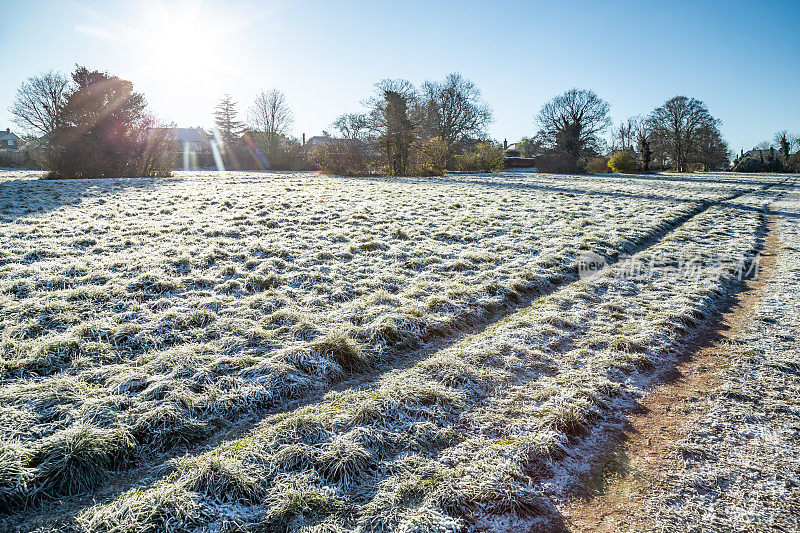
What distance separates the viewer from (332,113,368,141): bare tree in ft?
112

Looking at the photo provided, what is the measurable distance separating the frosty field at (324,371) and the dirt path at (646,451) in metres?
0.14

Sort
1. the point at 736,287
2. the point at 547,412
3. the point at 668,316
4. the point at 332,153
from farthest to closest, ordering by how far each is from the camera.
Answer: the point at 332,153
the point at 736,287
the point at 668,316
the point at 547,412

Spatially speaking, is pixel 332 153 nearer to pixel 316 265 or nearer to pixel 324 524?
pixel 316 265

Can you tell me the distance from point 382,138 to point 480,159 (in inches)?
447

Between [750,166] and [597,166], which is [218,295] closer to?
[597,166]

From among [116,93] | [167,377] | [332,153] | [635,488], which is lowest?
[635,488]

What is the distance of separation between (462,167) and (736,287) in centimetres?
3009

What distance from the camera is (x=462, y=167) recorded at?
117 feet

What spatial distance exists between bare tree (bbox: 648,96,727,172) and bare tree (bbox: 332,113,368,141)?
3532 cm

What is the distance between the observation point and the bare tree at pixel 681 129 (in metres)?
43.7

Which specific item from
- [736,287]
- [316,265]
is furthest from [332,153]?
[736,287]

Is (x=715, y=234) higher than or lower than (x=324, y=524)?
higher

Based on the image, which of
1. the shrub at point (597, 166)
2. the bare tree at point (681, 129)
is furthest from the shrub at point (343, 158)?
the bare tree at point (681, 129)

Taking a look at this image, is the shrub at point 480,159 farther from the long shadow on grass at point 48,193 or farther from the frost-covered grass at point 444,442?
the frost-covered grass at point 444,442
